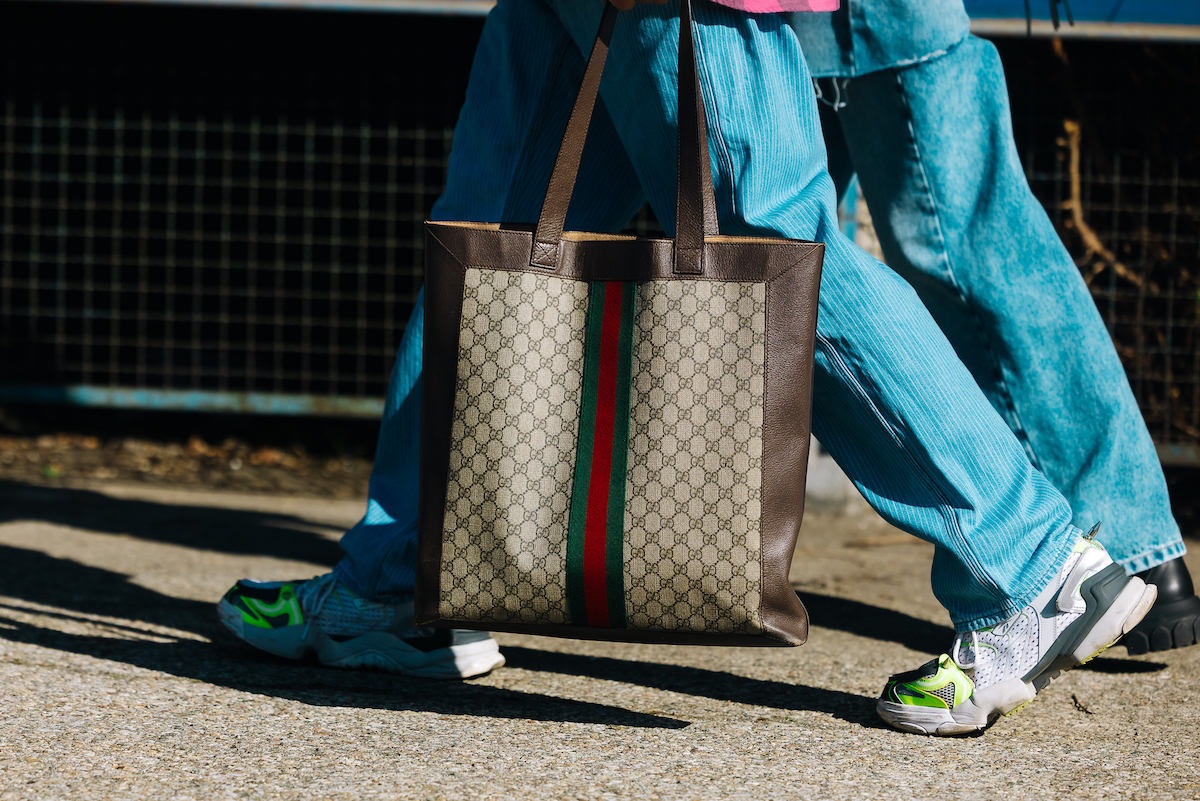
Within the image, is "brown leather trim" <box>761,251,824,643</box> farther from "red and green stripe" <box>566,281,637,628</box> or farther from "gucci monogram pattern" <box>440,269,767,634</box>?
"red and green stripe" <box>566,281,637,628</box>

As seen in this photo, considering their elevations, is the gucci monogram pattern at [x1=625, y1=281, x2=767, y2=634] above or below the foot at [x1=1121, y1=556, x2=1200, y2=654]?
above

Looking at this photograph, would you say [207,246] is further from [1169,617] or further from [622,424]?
[1169,617]

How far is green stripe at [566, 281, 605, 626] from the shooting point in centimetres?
128

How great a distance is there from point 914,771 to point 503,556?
0.54m

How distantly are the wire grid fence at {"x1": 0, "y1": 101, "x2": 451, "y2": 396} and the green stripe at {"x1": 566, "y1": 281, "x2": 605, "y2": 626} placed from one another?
115 inches

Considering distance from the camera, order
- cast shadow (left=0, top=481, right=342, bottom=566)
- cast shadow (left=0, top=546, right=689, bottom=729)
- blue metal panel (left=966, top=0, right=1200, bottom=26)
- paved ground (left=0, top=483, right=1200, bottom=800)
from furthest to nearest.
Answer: blue metal panel (left=966, top=0, right=1200, bottom=26) → cast shadow (left=0, top=481, right=342, bottom=566) → cast shadow (left=0, top=546, right=689, bottom=729) → paved ground (left=0, top=483, right=1200, bottom=800)

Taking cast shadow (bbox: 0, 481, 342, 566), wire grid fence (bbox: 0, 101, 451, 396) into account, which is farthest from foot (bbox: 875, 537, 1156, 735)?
wire grid fence (bbox: 0, 101, 451, 396)

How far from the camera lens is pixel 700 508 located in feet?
4.13

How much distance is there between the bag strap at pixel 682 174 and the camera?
50.4 inches

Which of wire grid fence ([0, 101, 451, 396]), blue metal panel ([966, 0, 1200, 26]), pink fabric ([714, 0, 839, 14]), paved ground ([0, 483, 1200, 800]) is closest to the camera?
paved ground ([0, 483, 1200, 800])

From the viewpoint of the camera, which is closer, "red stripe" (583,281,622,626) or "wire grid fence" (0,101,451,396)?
"red stripe" (583,281,622,626)

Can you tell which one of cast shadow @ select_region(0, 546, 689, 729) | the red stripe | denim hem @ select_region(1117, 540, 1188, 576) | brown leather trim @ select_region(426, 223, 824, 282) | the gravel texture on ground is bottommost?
the gravel texture on ground

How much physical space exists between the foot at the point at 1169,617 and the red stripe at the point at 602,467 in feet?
3.14

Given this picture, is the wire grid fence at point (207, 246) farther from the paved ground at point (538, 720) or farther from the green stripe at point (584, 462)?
the green stripe at point (584, 462)
